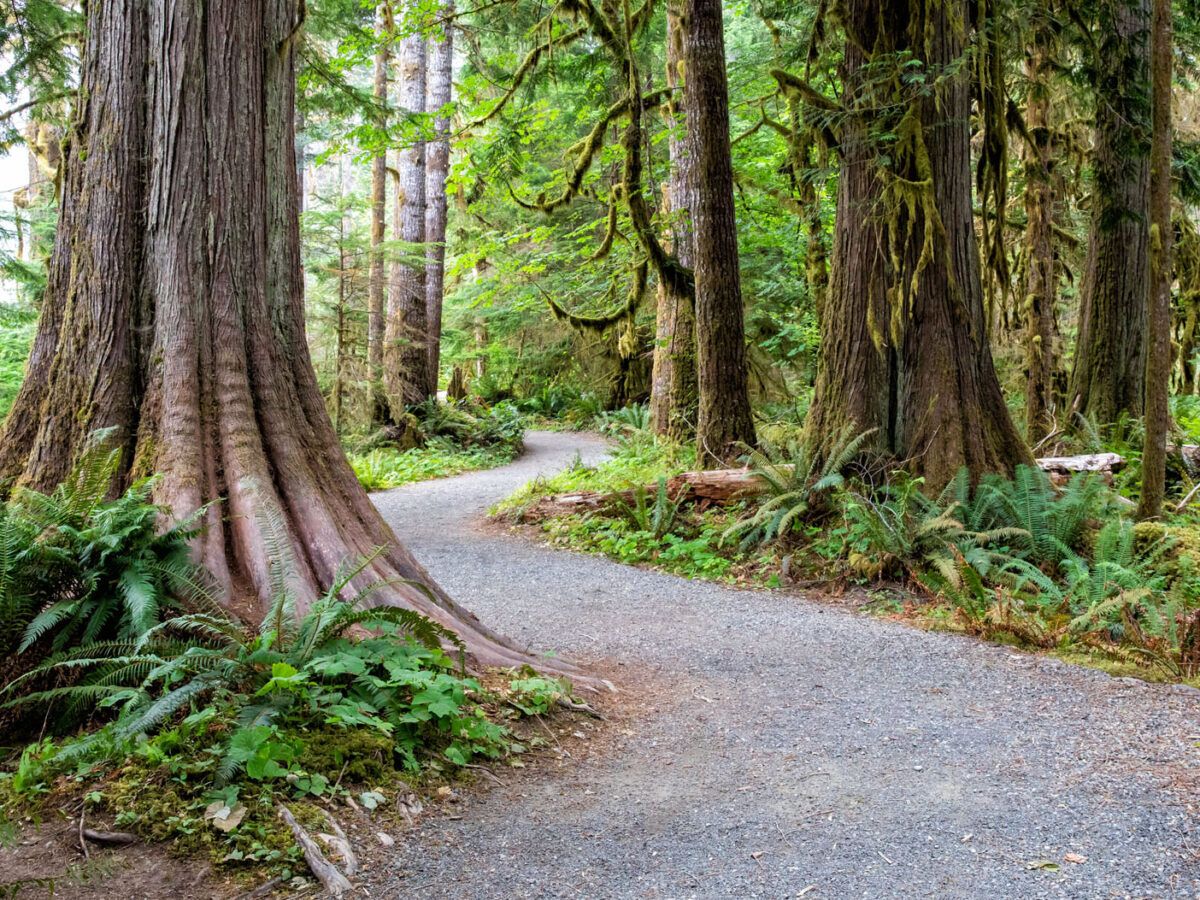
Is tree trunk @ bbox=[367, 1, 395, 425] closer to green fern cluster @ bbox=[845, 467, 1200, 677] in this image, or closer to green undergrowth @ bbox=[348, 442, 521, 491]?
green undergrowth @ bbox=[348, 442, 521, 491]

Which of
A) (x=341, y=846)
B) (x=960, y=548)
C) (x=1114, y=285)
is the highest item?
(x=1114, y=285)

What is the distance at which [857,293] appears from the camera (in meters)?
7.47

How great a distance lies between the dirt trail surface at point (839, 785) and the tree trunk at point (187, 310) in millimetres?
1093

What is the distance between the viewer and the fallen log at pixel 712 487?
26.8 ft

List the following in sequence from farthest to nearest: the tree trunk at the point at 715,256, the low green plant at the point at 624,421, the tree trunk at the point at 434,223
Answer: the tree trunk at the point at 434,223 → the low green plant at the point at 624,421 → the tree trunk at the point at 715,256

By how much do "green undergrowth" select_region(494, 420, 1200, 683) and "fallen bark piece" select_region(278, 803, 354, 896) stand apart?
14.0 ft

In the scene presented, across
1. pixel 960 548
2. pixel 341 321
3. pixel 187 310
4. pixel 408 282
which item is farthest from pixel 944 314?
pixel 408 282

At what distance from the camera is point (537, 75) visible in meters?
10.5

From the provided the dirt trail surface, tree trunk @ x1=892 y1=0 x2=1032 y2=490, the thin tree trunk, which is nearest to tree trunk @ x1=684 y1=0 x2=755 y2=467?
tree trunk @ x1=892 y1=0 x2=1032 y2=490

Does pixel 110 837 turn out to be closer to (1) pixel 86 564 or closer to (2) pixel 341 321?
(1) pixel 86 564

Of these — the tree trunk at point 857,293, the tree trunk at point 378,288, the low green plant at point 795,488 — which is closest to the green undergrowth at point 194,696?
the low green plant at point 795,488

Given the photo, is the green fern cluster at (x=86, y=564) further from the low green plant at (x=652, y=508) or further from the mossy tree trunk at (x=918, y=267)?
the mossy tree trunk at (x=918, y=267)

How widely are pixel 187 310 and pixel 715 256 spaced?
6.53 metres

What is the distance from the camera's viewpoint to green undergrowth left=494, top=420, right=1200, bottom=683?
5.10 meters
